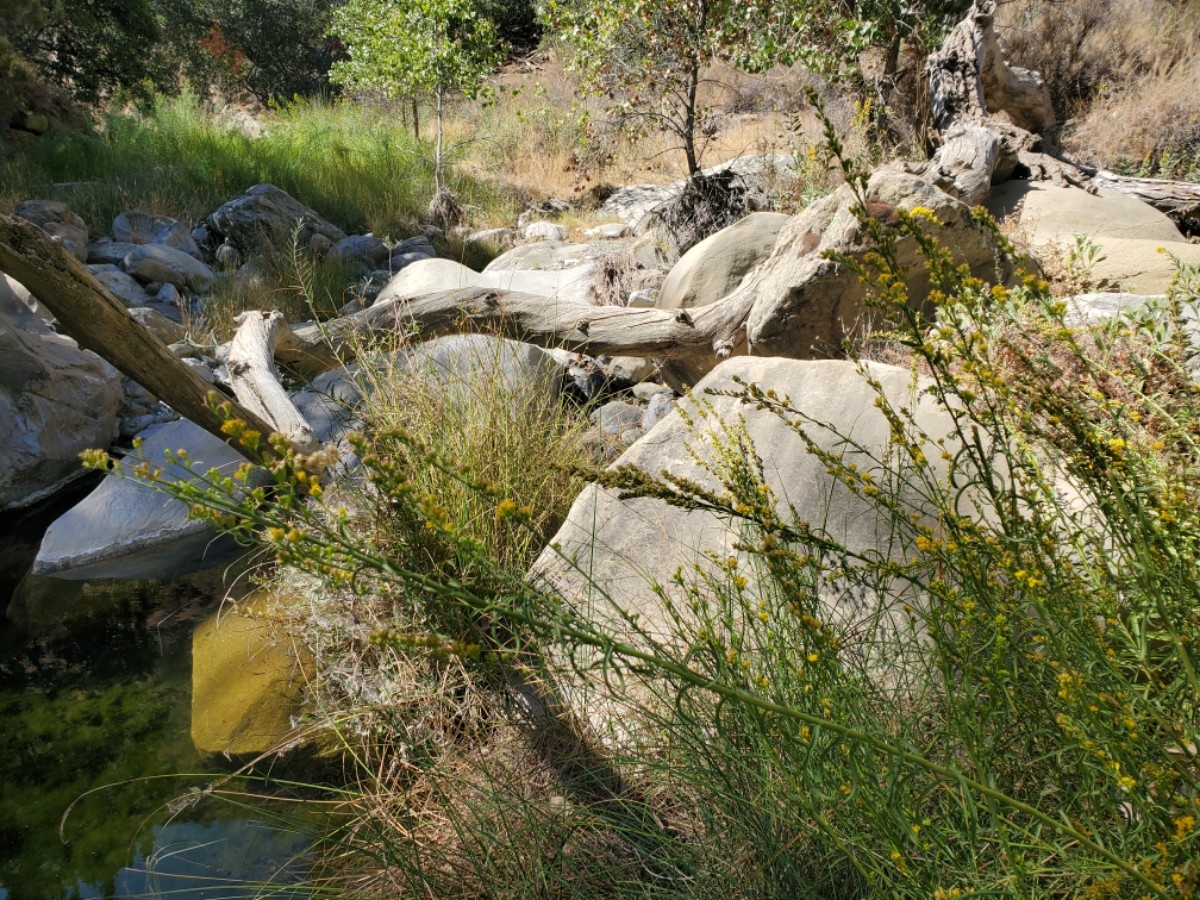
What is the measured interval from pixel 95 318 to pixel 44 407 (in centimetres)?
212

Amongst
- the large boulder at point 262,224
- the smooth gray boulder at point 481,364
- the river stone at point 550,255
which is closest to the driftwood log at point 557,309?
the smooth gray boulder at point 481,364

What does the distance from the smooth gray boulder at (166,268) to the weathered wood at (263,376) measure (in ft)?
11.3

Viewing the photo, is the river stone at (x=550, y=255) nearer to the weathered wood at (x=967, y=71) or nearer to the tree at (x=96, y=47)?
the weathered wood at (x=967, y=71)

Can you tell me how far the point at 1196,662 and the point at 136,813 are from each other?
10.8 feet

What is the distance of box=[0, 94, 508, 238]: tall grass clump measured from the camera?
960 centimetres

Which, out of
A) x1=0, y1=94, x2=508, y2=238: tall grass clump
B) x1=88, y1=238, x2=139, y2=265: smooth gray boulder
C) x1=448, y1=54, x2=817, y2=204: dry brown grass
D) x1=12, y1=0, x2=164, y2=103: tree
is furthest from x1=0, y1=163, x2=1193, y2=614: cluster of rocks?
x1=12, y1=0, x2=164, y2=103: tree

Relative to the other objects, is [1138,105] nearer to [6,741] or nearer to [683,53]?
[683,53]

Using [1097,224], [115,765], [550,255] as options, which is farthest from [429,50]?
[115,765]

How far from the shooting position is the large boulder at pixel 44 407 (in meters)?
5.34

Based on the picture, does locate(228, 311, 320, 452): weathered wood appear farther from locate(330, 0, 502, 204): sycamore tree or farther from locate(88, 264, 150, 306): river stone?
locate(330, 0, 502, 204): sycamore tree

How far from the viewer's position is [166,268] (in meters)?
8.16

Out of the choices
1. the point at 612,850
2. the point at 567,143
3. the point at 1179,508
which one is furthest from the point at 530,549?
the point at 567,143

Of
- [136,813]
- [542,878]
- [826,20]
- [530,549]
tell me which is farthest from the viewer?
[826,20]

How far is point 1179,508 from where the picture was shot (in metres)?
1.39
